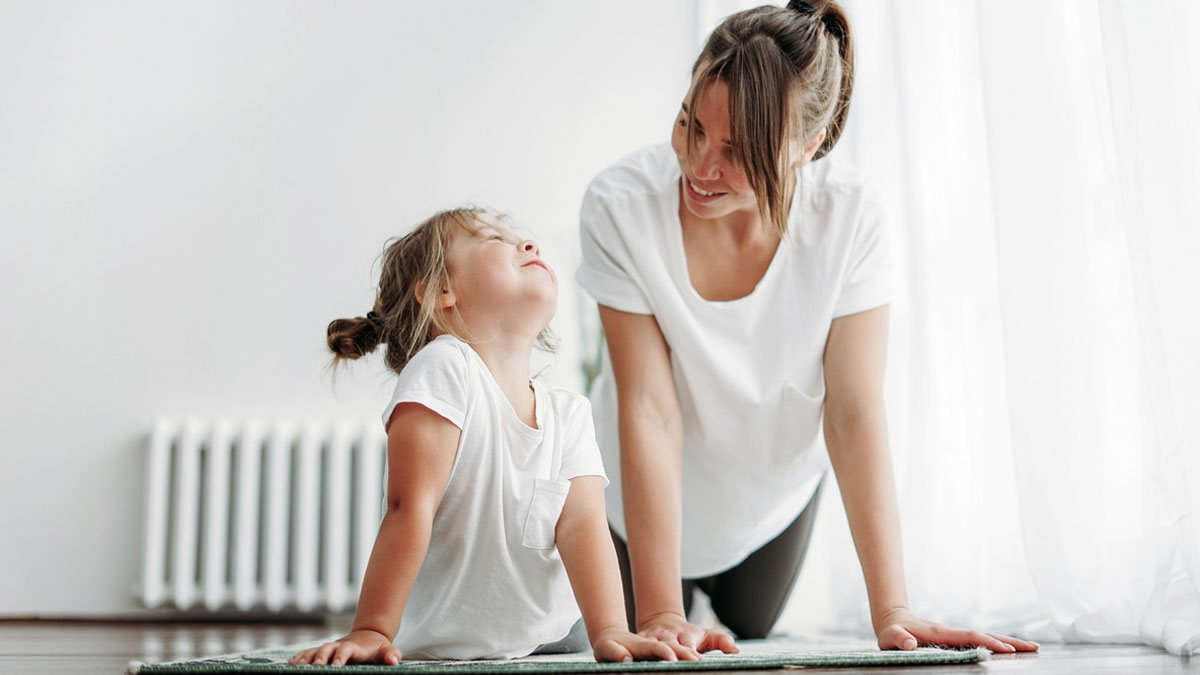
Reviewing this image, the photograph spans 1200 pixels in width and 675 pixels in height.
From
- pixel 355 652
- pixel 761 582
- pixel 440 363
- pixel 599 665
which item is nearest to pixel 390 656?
pixel 355 652

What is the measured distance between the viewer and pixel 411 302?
123 centimetres

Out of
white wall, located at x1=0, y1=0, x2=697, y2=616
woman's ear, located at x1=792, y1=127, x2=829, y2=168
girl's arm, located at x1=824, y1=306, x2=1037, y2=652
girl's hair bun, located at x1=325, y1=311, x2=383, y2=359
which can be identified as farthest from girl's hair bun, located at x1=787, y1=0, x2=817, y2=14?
white wall, located at x1=0, y1=0, x2=697, y2=616

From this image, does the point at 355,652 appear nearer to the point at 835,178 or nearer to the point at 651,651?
the point at 651,651

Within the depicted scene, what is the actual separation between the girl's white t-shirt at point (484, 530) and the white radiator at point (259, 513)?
201cm

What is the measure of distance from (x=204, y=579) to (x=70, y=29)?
1754 mm

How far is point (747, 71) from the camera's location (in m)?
1.24

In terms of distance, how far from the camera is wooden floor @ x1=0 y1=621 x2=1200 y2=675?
95 cm

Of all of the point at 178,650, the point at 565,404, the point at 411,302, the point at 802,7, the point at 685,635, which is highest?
the point at 802,7

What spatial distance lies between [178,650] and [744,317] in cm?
108

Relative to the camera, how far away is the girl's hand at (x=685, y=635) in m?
1.10

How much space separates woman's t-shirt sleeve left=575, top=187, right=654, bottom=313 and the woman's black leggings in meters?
0.60

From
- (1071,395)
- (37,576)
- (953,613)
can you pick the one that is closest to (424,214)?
(37,576)

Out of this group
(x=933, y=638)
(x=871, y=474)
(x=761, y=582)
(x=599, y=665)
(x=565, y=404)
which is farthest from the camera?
(x=761, y=582)

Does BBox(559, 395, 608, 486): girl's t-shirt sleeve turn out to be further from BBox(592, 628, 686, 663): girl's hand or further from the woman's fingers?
the woman's fingers
